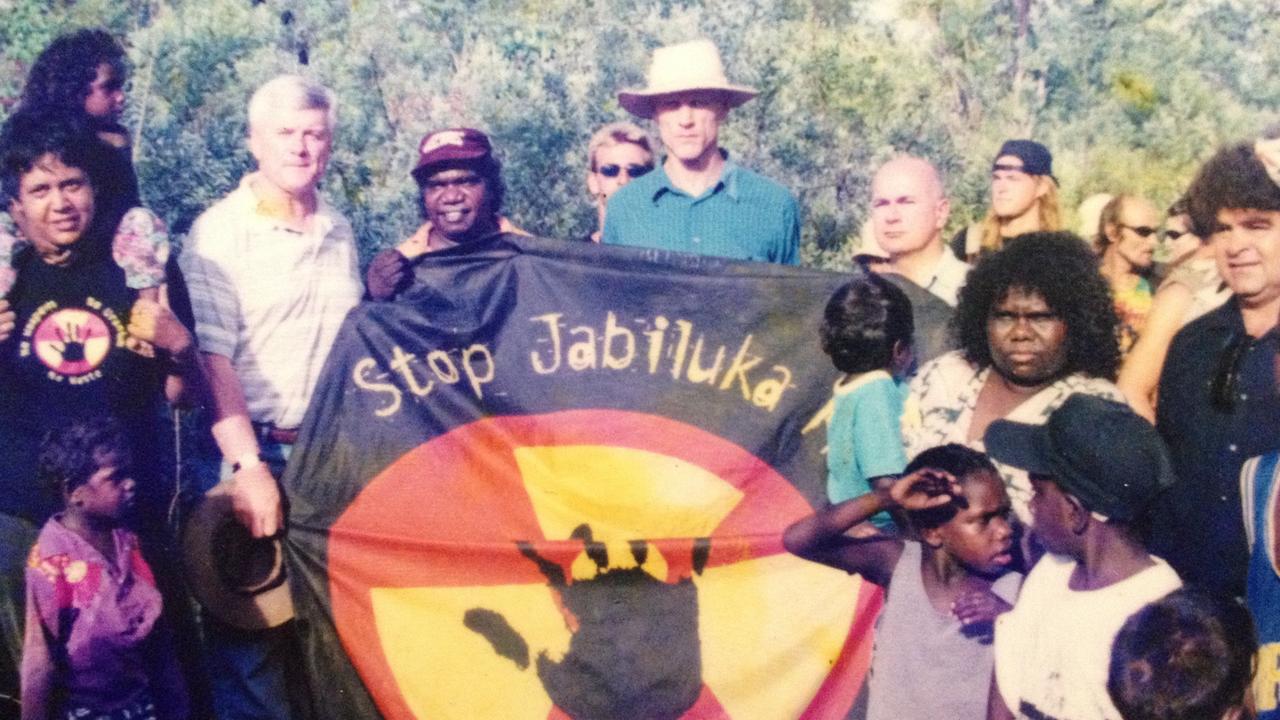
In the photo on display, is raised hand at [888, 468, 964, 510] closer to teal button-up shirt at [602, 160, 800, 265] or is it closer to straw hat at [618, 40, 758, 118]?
teal button-up shirt at [602, 160, 800, 265]

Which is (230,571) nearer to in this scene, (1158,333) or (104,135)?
(104,135)

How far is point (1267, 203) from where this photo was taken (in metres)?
4.13

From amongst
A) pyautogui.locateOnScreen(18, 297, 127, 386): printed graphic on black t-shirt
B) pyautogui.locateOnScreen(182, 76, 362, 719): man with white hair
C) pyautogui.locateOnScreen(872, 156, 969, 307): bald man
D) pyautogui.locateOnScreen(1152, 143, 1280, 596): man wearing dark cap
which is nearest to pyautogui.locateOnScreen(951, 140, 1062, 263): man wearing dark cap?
pyautogui.locateOnScreen(872, 156, 969, 307): bald man

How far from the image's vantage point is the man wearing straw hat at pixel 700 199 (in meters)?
5.34

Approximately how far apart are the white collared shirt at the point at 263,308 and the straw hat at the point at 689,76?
1.65 m

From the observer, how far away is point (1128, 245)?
19.5 ft

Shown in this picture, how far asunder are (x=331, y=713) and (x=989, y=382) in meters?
2.42

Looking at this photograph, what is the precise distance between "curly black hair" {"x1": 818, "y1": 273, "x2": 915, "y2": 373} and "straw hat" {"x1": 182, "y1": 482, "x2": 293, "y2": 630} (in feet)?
6.59

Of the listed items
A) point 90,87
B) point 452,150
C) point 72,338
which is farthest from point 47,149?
point 452,150

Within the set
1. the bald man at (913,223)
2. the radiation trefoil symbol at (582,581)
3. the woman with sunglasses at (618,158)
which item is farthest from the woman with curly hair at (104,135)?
the bald man at (913,223)

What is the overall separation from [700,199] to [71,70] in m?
2.60

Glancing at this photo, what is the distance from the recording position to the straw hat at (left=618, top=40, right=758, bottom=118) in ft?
18.6

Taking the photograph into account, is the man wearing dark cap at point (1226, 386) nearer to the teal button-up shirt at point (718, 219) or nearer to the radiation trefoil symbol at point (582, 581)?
the radiation trefoil symbol at point (582, 581)

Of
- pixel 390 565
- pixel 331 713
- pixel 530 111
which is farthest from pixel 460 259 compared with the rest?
pixel 530 111
